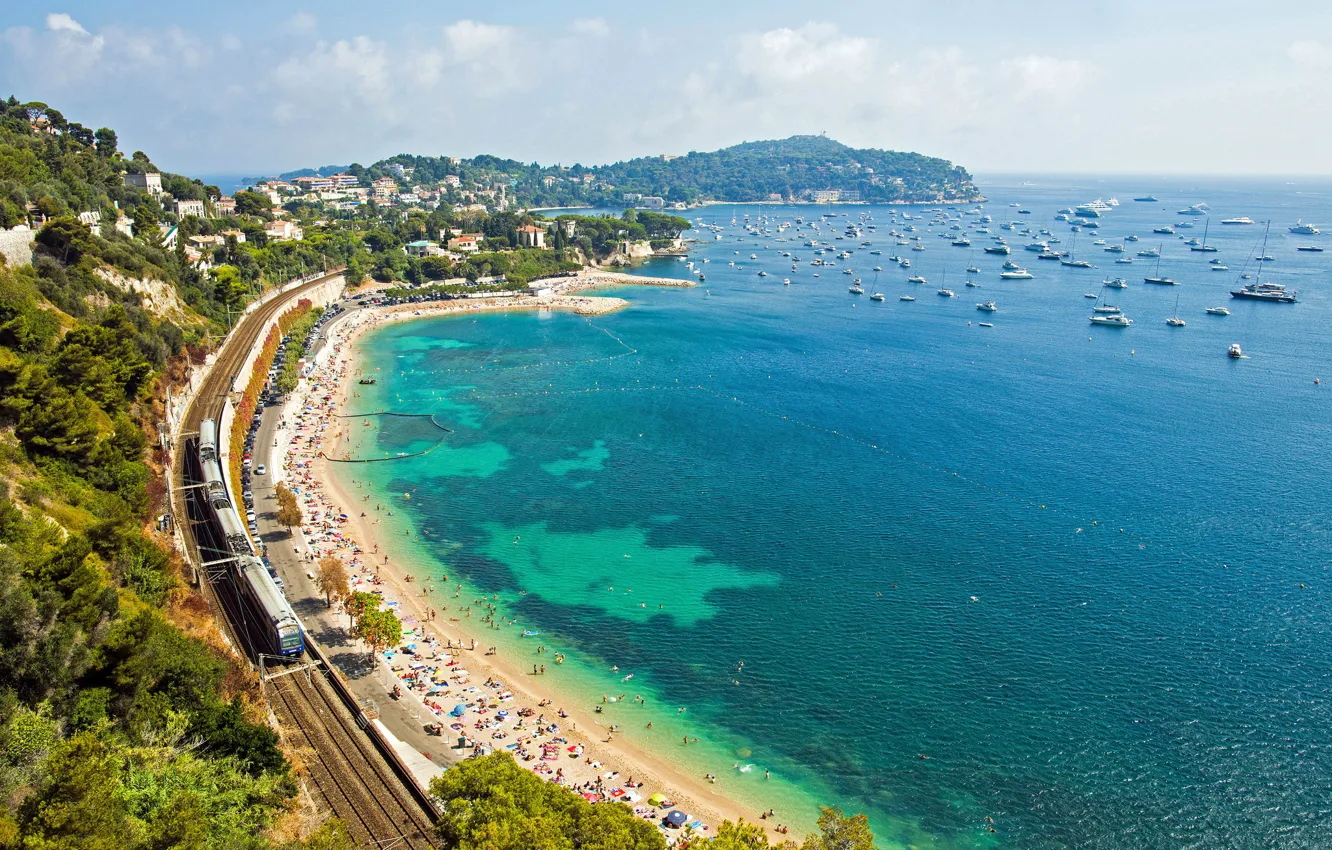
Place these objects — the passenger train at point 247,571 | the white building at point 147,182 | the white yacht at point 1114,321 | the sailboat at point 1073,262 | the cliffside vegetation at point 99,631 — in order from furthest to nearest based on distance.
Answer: the sailboat at point 1073,262
the white yacht at point 1114,321
the white building at point 147,182
the passenger train at point 247,571
the cliffside vegetation at point 99,631

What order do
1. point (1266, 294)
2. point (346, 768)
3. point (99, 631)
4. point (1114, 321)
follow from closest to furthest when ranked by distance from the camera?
point (99, 631) → point (346, 768) → point (1114, 321) → point (1266, 294)

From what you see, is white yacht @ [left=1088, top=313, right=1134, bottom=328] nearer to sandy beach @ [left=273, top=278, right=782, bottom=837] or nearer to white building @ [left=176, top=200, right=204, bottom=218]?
sandy beach @ [left=273, top=278, right=782, bottom=837]

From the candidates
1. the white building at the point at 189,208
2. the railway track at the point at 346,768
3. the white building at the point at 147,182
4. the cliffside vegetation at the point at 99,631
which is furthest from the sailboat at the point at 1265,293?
the white building at the point at 147,182

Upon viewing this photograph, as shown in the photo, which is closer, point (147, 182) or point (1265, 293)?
point (147, 182)

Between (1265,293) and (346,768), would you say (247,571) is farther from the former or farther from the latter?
(1265,293)

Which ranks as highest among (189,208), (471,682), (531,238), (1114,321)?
(189,208)

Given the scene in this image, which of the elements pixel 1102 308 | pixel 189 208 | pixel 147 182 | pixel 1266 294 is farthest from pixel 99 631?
pixel 1266 294

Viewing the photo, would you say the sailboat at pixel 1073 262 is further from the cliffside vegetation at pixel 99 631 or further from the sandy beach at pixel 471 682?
the cliffside vegetation at pixel 99 631
